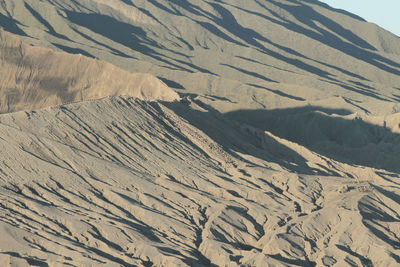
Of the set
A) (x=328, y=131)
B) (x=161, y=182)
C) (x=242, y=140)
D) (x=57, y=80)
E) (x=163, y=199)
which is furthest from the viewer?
(x=328, y=131)

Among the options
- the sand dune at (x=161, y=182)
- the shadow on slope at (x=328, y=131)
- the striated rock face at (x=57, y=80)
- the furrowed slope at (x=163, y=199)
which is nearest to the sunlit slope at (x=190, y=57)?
the shadow on slope at (x=328, y=131)

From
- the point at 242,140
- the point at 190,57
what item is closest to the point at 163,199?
the point at 242,140

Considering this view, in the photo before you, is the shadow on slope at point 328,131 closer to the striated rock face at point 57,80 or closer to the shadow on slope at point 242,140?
the striated rock face at point 57,80

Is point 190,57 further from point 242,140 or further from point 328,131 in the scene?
point 242,140

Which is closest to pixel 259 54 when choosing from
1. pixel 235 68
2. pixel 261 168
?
pixel 235 68

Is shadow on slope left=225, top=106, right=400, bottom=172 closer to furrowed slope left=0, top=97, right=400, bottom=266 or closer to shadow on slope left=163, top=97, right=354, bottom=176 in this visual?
shadow on slope left=163, top=97, right=354, bottom=176

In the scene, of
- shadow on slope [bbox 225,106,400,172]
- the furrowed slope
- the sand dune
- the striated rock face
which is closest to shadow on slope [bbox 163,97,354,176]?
the sand dune
